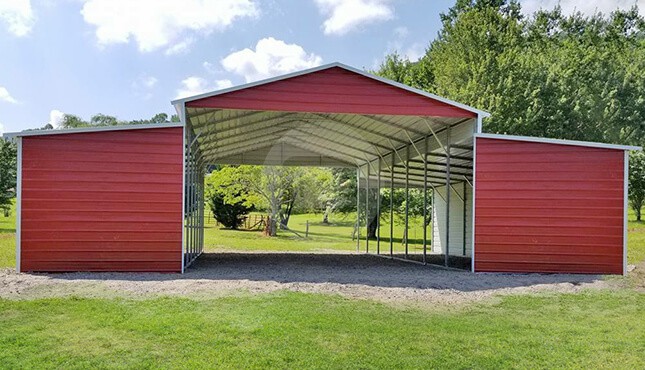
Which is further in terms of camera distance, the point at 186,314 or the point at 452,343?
the point at 186,314

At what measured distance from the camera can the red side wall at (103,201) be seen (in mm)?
10906

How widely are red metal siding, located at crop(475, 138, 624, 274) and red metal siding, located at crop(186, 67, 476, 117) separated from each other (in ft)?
4.74

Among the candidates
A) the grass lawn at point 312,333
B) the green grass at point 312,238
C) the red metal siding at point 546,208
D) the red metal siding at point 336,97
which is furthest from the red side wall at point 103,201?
the green grass at point 312,238

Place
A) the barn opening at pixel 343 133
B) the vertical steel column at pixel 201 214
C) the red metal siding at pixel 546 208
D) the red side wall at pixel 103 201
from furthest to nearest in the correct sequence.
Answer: the vertical steel column at pixel 201 214 < the red metal siding at pixel 546 208 < the barn opening at pixel 343 133 < the red side wall at pixel 103 201

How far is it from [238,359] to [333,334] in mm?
1262

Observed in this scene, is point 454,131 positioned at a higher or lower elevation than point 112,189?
higher

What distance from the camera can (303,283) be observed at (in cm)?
984

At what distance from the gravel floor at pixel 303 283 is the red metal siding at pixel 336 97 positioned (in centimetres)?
324

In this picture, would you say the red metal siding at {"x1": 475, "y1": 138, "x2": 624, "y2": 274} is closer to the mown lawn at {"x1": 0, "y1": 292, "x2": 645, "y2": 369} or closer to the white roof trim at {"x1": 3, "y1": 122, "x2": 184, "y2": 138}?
the mown lawn at {"x1": 0, "y1": 292, "x2": 645, "y2": 369}

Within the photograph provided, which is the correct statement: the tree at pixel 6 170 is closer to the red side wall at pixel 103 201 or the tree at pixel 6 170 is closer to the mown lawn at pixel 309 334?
the red side wall at pixel 103 201

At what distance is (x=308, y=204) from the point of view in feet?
102

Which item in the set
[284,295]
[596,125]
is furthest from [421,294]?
[596,125]

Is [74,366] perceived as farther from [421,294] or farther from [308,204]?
[308,204]

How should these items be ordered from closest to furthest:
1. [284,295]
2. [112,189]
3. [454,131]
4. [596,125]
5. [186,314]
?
[186,314], [284,295], [112,189], [454,131], [596,125]
